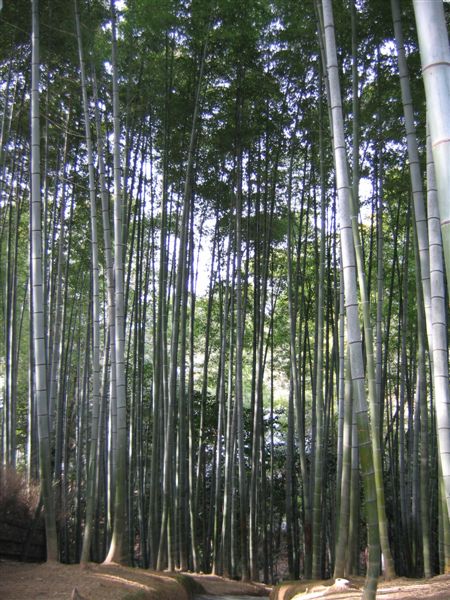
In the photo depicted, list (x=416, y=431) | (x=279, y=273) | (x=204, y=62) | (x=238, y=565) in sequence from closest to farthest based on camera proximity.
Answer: (x=416, y=431)
(x=204, y=62)
(x=238, y=565)
(x=279, y=273)

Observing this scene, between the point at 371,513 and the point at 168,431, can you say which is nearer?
the point at 371,513

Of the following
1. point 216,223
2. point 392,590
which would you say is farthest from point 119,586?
point 216,223

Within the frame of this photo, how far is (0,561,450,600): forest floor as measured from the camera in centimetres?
338

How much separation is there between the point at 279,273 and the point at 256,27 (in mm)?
4452

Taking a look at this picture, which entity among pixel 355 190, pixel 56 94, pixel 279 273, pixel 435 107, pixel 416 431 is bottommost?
pixel 416 431

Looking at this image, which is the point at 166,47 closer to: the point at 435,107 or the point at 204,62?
the point at 204,62

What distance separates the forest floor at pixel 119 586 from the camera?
3381mm

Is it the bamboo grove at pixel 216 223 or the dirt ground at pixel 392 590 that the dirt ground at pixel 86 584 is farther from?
the dirt ground at pixel 392 590

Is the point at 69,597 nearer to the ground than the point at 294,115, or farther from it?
nearer to the ground

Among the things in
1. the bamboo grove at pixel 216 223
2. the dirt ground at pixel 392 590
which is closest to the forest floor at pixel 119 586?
the dirt ground at pixel 392 590

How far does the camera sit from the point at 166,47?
6199 mm

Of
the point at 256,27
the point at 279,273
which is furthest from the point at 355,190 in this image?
the point at 279,273

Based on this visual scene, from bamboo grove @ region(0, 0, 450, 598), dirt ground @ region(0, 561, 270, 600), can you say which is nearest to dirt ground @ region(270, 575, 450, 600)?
bamboo grove @ region(0, 0, 450, 598)

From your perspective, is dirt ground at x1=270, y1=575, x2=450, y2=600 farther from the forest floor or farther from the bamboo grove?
the bamboo grove
